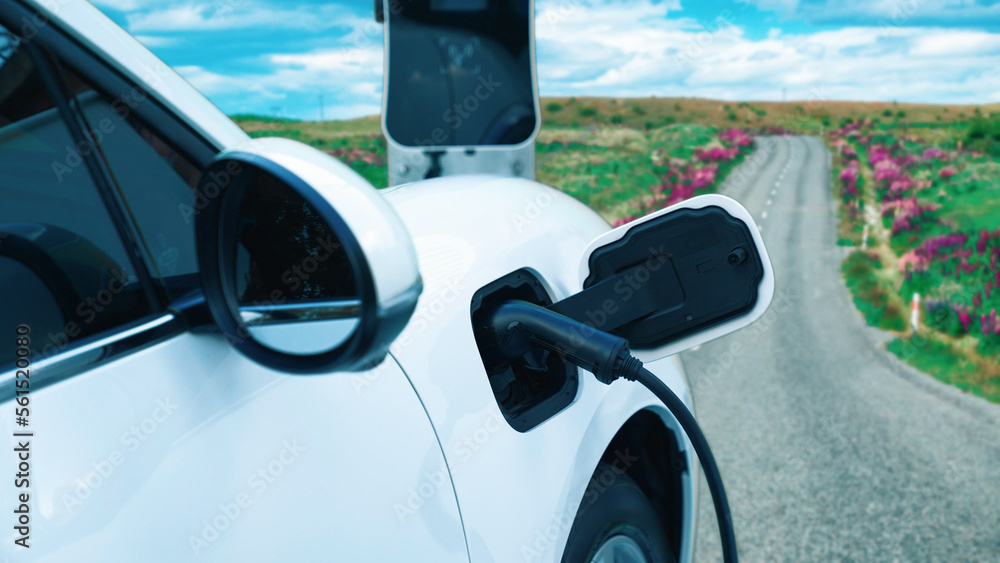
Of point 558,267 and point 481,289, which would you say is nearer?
point 481,289

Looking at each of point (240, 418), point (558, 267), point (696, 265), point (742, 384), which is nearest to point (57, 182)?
point (240, 418)

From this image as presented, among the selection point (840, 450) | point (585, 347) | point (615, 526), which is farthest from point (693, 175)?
point (585, 347)

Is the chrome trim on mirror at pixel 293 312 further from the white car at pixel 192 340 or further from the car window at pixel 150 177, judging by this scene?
the car window at pixel 150 177

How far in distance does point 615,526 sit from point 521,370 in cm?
46

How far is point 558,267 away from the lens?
6.31 ft

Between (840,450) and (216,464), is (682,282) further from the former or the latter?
(840,450)

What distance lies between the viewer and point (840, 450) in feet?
16.6

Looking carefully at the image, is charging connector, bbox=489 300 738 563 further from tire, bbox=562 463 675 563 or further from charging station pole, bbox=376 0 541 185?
charging station pole, bbox=376 0 541 185

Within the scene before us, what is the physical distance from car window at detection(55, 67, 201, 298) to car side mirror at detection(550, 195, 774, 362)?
2.96 feet

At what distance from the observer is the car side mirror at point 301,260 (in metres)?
0.84

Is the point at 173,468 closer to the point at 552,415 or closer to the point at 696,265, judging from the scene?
the point at 552,415

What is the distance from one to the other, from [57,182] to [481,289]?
33.2 inches

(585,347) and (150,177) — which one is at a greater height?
(150,177)

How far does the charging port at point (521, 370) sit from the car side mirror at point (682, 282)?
0.12 meters
